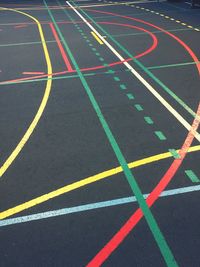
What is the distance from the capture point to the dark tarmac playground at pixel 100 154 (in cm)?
489

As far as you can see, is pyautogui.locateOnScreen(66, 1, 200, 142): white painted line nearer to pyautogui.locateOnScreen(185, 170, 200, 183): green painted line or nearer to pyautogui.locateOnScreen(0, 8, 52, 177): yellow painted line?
pyautogui.locateOnScreen(185, 170, 200, 183): green painted line

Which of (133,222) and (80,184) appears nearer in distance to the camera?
(133,222)

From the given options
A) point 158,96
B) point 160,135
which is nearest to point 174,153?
point 160,135

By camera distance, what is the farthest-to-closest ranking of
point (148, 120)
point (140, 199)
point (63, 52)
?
point (63, 52)
point (148, 120)
point (140, 199)

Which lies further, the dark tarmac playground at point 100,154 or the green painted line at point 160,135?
the green painted line at point 160,135

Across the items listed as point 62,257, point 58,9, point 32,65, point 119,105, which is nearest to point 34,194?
point 62,257

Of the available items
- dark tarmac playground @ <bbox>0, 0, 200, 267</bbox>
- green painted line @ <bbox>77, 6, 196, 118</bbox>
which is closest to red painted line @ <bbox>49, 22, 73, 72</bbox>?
dark tarmac playground @ <bbox>0, 0, 200, 267</bbox>

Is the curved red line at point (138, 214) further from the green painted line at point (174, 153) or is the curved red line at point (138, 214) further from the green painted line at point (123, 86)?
the green painted line at point (123, 86)

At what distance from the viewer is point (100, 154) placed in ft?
23.0

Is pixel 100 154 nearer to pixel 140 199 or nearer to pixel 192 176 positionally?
pixel 140 199

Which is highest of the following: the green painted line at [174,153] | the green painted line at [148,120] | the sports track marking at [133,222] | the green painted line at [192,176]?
the green painted line at [148,120]

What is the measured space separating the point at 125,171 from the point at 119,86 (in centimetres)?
464

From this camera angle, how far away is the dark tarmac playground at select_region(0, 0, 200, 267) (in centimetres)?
489

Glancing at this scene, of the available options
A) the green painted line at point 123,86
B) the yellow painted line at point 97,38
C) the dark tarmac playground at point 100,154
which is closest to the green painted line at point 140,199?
the dark tarmac playground at point 100,154
